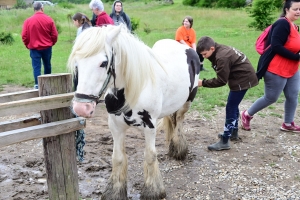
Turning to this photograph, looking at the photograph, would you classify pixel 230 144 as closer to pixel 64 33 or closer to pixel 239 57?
pixel 239 57

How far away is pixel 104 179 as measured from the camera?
3.50 m

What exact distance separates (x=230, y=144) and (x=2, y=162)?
2879mm

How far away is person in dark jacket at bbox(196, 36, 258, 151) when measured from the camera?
3.68m

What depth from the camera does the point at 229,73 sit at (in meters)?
3.84

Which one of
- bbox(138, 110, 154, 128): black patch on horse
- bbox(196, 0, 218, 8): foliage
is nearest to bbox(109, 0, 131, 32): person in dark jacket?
bbox(138, 110, 154, 128): black patch on horse

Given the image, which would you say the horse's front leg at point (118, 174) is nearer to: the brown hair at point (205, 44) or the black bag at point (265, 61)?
the brown hair at point (205, 44)

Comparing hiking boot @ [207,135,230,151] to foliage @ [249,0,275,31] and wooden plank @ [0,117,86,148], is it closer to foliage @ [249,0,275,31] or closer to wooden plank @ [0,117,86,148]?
wooden plank @ [0,117,86,148]

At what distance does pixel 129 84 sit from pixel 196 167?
1.69 metres

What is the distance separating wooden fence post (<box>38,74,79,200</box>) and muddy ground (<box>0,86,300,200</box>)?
654 mm

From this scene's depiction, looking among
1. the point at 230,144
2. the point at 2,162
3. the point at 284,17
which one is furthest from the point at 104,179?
→ the point at 284,17

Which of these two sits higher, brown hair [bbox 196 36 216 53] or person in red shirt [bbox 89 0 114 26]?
person in red shirt [bbox 89 0 114 26]

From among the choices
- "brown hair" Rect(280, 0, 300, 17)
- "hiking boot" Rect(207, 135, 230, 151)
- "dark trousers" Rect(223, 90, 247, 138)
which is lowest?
"hiking boot" Rect(207, 135, 230, 151)

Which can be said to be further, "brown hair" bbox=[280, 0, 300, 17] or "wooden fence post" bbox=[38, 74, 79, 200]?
"brown hair" bbox=[280, 0, 300, 17]

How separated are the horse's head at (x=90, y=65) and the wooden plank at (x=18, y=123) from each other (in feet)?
1.60
